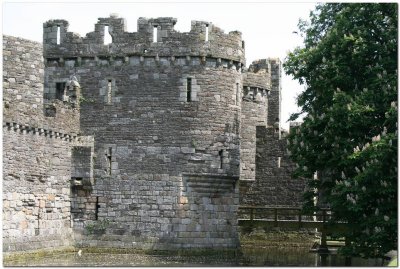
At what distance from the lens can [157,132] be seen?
35531 mm

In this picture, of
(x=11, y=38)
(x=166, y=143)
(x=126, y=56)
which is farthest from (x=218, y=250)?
(x=11, y=38)

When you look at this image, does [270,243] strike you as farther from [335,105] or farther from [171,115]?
[335,105]

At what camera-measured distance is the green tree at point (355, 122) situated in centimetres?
2903

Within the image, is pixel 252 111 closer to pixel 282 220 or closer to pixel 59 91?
pixel 282 220

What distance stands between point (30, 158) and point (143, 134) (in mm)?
4268

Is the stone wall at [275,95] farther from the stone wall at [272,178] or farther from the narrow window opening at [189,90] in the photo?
the narrow window opening at [189,90]

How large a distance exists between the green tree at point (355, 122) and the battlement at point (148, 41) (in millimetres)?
3149

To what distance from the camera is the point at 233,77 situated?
36656mm

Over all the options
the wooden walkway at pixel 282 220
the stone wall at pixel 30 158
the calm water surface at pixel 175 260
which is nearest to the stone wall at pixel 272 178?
the wooden walkway at pixel 282 220

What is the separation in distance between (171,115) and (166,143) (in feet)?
3.07

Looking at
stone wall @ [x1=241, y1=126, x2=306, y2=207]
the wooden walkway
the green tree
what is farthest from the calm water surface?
stone wall @ [x1=241, y1=126, x2=306, y2=207]

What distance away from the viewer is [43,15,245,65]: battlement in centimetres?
3575

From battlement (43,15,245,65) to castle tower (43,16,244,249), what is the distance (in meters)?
0.03

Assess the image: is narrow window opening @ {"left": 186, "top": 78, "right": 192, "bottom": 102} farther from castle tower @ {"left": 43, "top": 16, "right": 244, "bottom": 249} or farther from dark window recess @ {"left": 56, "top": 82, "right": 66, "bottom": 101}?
dark window recess @ {"left": 56, "top": 82, "right": 66, "bottom": 101}
